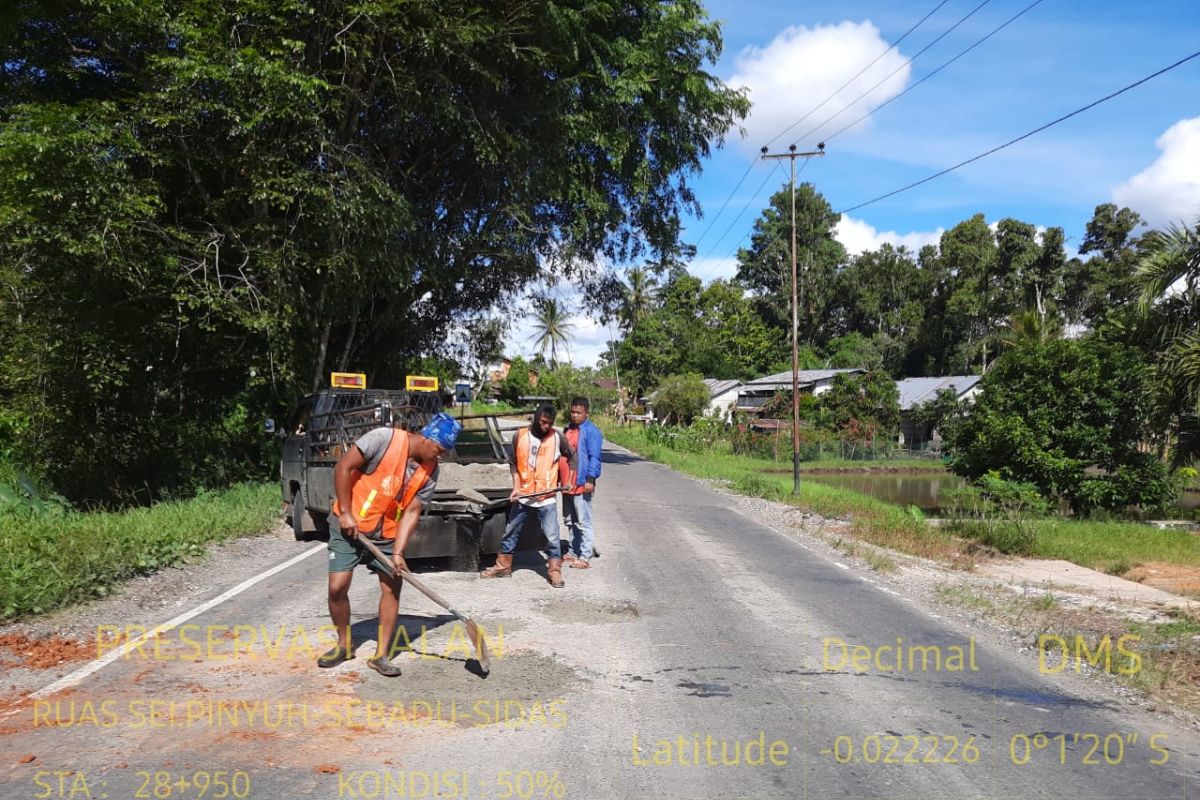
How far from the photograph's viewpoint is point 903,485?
34.5m

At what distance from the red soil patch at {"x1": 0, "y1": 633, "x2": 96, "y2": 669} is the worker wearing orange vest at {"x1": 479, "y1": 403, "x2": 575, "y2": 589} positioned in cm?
358

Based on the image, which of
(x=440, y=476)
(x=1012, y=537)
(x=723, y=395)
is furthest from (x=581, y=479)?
(x=723, y=395)

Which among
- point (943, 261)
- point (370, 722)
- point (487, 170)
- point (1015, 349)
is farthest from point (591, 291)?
point (943, 261)

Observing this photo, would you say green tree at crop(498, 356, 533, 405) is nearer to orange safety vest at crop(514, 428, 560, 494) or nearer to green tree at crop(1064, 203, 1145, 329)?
green tree at crop(1064, 203, 1145, 329)

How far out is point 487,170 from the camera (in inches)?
780

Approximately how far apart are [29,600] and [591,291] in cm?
2188

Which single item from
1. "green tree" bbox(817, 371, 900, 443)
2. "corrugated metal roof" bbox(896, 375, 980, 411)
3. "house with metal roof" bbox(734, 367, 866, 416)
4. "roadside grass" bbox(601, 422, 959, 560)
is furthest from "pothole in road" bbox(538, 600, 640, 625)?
"house with metal roof" bbox(734, 367, 866, 416)

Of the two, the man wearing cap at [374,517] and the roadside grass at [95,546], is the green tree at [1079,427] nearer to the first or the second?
the roadside grass at [95,546]

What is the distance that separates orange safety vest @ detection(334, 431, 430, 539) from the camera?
220 inches

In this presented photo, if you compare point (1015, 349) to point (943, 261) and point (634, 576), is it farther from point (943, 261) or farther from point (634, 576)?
point (943, 261)

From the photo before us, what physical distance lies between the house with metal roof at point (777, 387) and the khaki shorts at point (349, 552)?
149ft

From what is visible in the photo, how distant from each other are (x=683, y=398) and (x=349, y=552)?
170 feet

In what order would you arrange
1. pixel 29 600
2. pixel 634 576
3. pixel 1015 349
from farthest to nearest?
pixel 1015 349 → pixel 634 576 → pixel 29 600

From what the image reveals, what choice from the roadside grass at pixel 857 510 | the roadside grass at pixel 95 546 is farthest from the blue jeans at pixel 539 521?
the roadside grass at pixel 857 510
